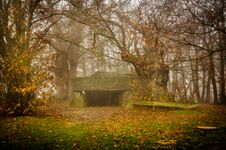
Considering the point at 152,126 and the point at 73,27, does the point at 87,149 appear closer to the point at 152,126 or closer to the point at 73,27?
the point at 152,126

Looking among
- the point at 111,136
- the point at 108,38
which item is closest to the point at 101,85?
the point at 108,38

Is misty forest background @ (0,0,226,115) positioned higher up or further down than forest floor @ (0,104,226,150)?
higher up

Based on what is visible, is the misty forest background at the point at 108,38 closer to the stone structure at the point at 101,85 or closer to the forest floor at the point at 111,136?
the forest floor at the point at 111,136

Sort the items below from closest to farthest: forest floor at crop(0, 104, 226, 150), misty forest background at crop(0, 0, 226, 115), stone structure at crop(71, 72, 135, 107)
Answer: forest floor at crop(0, 104, 226, 150) → misty forest background at crop(0, 0, 226, 115) → stone structure at crop(71, 72, 135, 107)

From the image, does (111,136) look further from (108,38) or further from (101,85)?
(101,85)

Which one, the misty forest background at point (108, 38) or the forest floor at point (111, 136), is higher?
the misty forest background at point (108, 38)

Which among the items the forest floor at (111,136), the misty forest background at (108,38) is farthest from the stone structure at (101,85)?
the forest floor at (111,136)

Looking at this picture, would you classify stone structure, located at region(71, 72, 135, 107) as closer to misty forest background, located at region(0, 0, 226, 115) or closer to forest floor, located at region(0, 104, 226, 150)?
misty forest background, located at region(0, 0, 226, 115)

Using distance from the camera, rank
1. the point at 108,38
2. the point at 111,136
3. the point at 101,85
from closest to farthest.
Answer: the point at 111,136
the point at 108,38
the point at 101,85

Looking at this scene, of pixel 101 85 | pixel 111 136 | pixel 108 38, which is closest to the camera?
pixel 111 136

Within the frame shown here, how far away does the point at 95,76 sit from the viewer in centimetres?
2498

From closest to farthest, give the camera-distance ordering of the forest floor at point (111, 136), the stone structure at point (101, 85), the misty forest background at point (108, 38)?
1. the forest floor at point (111, 136)
2. the misty forest background at point (108, 38)
3. the stone structure at point (101, 85)

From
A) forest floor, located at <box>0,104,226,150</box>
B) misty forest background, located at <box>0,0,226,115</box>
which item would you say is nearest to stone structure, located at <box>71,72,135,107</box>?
misty forest background, located at <box>0,0,226,115</box>

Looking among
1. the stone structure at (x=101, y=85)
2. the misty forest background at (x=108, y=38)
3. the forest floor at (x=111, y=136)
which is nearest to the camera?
the forest floor at (x=111, y=136)
